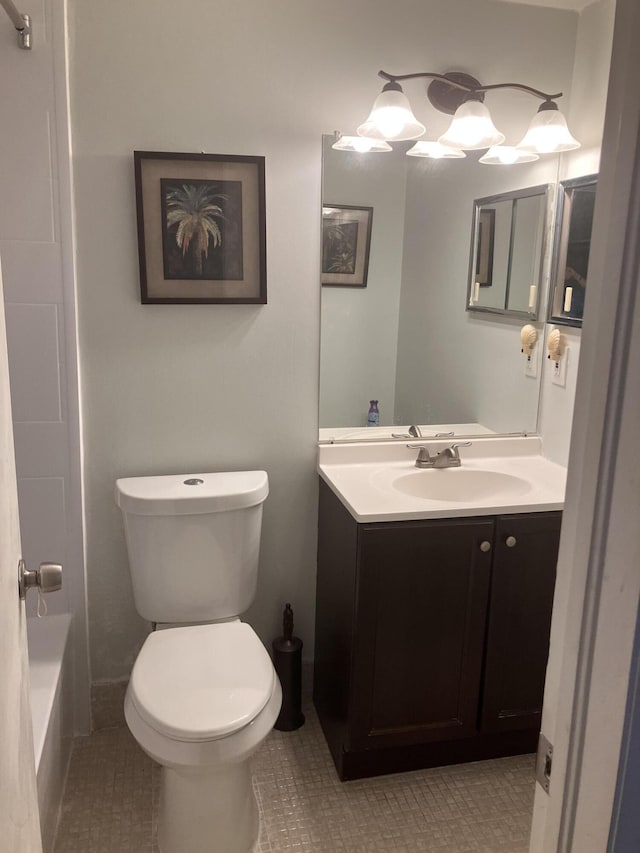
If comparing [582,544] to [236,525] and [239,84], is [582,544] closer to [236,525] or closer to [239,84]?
[236,525]

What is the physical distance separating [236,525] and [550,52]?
1.79 metres

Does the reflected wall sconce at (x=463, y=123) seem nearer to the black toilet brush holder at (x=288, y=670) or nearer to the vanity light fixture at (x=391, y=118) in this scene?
the vanity light fixture at (x=391, y=118)

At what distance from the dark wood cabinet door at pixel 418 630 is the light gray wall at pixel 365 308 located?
0.55m

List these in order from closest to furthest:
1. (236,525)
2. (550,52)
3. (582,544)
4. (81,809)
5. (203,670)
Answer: (582,544) → (203,670) → (81,809) → (236,525) → (550,52)

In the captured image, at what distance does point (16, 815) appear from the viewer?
1.03 metres

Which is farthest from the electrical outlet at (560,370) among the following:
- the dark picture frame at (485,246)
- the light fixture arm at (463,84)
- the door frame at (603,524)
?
the door frame at (603,524)

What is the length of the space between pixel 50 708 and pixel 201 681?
40 cm

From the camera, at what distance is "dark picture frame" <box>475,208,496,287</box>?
234 centimetres

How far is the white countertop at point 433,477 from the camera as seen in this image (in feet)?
6.40

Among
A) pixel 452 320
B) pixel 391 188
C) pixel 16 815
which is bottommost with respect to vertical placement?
pixel 16 815

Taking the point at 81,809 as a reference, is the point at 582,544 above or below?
above

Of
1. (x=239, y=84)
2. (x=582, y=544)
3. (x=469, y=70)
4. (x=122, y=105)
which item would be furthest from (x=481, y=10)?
(x=582, y=544)

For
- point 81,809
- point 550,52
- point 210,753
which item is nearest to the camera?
point 210,753

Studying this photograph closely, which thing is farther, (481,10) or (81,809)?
(481,10)
